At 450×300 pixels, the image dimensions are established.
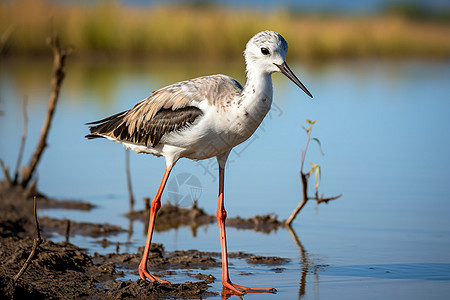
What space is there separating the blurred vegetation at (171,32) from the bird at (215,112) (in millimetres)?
20127

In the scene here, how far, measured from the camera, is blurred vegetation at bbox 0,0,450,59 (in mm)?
27281

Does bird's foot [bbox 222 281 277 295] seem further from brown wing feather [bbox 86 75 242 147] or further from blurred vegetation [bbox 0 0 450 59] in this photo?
blurred vegetation [bbox 0 0 450 59]

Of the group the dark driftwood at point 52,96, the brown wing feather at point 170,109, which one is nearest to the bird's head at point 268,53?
the brown wing feather at point 170,109

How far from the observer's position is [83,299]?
612cm

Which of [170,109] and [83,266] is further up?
[170,109]

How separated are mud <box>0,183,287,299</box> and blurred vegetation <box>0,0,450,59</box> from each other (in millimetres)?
18837

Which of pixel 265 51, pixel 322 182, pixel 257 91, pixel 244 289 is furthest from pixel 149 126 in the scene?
pixel 322 182

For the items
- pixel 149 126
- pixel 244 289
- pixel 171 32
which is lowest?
pixel 244 289

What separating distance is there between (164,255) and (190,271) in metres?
0.68

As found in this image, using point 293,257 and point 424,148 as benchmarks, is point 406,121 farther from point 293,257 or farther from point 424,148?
point 293,257

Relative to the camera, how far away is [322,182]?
1073 centimetres

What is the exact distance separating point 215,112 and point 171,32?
76.3ft

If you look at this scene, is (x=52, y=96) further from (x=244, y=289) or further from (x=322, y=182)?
(x=244, y=289)

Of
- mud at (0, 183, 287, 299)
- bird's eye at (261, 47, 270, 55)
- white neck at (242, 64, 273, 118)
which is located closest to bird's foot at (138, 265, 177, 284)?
mud at (0, 183, 287, 299)
